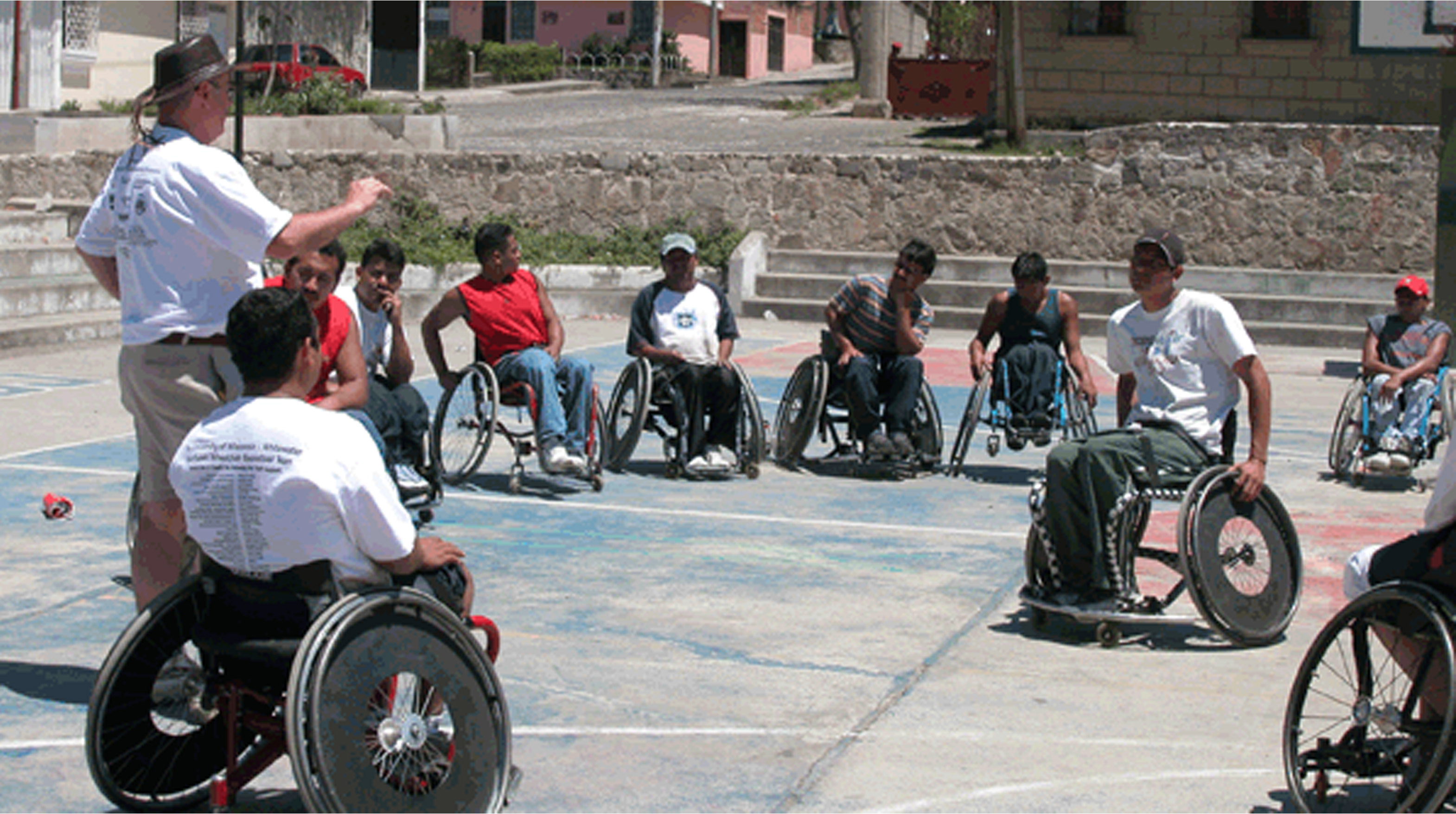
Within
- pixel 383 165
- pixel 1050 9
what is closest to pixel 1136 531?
pixel 383 165

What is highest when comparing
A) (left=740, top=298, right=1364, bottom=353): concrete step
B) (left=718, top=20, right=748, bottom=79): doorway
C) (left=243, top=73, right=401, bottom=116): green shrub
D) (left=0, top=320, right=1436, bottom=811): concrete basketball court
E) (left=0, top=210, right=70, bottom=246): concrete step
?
(left=718, top=20, right=748, bottom=79): doorway

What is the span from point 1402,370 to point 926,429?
283cm

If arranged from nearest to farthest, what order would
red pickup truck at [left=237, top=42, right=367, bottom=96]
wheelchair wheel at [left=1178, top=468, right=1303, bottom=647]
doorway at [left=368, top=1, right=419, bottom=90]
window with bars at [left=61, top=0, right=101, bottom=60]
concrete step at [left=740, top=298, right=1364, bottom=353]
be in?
wheelchair wheel at [left=1178, top=468, right=1303, bottom=647] → concrete step at [left=740, top=298, right=1364, bottom=353] → window with bars at [left=61, top=0, right=101, bottom=60] → red pickup truck at [left=237, top=42, right=367, bottom=96] → doorway at [left=368, top=1, right=419, bottom=90]

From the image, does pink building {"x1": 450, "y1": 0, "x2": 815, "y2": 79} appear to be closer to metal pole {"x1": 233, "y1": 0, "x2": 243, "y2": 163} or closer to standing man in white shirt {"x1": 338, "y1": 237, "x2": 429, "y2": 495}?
metal pole {"x1": 233, "y1": 0, "x2": 243, "y2": 163}

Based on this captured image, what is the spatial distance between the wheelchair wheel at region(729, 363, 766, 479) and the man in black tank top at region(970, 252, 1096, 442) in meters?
1.27

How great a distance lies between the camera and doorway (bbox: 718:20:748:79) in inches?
2237

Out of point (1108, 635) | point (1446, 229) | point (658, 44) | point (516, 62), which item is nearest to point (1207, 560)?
point (1108, 635)

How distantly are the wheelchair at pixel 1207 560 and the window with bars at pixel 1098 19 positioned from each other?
1962cm

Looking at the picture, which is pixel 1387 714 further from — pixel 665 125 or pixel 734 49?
pixel 734 49

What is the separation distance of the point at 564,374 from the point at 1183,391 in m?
3.67

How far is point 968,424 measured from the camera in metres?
9.94

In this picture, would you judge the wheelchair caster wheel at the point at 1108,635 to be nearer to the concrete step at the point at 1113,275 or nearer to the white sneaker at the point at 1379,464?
the white sneaker at the point at 1379,464

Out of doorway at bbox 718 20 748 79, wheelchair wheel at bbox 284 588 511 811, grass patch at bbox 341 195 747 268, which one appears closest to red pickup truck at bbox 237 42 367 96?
grass patch at bbox 341 195 747 268

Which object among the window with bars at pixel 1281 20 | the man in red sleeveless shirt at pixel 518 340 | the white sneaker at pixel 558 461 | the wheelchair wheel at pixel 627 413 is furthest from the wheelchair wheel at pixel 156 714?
the window with bars at pixel 1281 20
